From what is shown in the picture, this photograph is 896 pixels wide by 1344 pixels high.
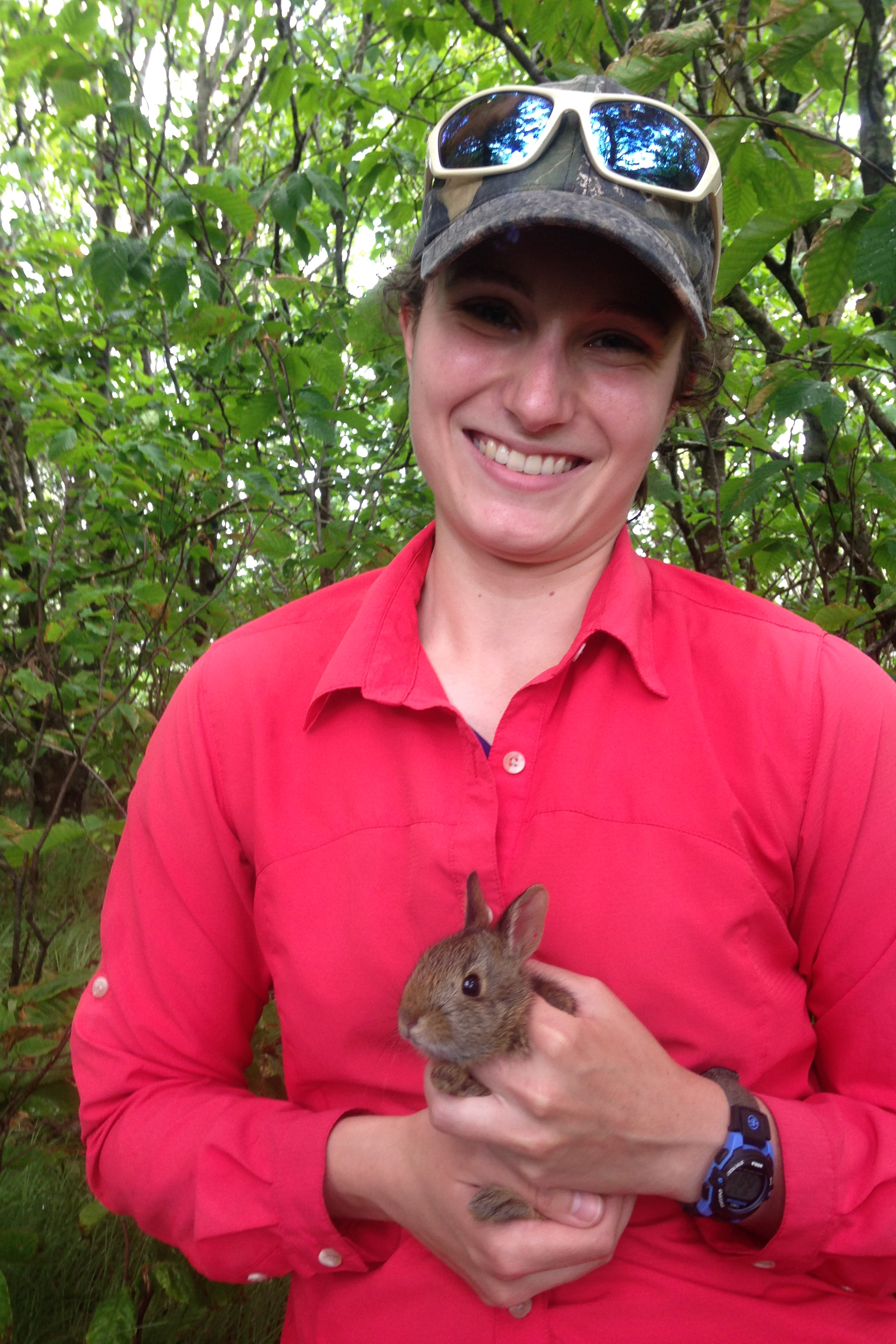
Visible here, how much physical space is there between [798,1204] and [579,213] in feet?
5.91

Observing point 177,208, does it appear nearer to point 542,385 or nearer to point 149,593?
point 149,593

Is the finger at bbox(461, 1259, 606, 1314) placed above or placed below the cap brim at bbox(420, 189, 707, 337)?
below

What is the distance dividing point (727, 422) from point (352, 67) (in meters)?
3.65

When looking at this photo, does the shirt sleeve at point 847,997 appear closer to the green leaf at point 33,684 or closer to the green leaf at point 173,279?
the green leaf at point 173,279

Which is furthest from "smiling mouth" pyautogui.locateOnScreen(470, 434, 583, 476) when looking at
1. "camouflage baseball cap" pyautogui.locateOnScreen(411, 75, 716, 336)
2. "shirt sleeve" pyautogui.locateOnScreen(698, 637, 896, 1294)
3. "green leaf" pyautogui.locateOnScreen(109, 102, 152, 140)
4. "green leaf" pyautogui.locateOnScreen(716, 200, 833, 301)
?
"green leaf" pyautogui.locateOnScreen(109, 102, 152, 140)

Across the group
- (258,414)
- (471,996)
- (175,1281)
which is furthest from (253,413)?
(175,1281)

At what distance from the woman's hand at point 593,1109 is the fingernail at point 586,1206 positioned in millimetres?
24

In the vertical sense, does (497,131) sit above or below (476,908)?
above

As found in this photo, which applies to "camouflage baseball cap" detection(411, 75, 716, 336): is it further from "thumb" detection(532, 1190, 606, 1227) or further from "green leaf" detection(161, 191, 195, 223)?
"green leaf" detection(161, 191, 195, 223)

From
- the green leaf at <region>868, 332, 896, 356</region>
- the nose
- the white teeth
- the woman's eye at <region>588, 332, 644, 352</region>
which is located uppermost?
the green leaf at <region>868, 332, 896, 356</region>

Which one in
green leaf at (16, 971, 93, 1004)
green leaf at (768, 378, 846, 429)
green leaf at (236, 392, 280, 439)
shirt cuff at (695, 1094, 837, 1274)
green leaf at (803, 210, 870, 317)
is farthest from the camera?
green leaf at (236, 392, 280, 439)

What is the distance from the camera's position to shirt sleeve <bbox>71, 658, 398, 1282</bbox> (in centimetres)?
164

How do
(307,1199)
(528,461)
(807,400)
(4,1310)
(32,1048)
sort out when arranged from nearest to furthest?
(307,1199), (528,461), (4,1310), (32,1048), (807,400)

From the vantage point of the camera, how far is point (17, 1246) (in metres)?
2.17
